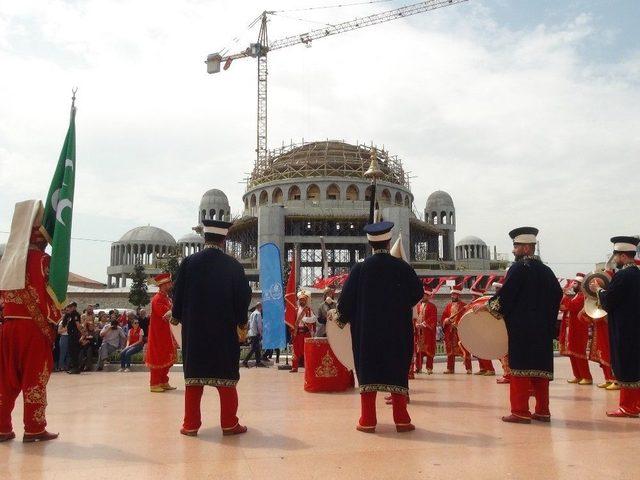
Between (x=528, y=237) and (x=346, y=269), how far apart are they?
52.1 meters

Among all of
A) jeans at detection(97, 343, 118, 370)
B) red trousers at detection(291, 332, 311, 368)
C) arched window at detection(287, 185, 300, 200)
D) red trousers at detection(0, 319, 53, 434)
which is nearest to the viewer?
red trousers at detection(0, 319, 53, 434)

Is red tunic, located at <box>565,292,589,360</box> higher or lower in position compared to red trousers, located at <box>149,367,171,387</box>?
higher

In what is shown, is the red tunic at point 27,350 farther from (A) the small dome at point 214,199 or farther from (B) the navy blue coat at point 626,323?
(A) the small dome at point 214,199

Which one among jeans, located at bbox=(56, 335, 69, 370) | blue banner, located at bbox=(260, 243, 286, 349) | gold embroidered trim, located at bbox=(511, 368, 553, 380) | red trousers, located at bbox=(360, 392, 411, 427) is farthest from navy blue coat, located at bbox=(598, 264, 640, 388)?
jeans, located at bbox=(56, 335, 69, 370)

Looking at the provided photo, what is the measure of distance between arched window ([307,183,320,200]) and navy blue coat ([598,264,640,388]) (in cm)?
5057

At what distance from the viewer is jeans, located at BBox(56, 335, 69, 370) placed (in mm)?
14039

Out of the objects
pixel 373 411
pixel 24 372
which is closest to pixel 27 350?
pixel 24 372

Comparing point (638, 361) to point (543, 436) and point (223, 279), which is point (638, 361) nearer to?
point (543, 436)

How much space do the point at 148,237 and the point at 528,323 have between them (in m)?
70.8

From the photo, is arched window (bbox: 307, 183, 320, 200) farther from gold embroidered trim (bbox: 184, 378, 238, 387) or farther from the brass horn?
gold embroidered trim (bbox: 184, 378, 238, 387)

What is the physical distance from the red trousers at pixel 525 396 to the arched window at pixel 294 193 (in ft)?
170

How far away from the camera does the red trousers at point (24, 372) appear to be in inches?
199

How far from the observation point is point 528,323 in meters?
5.96

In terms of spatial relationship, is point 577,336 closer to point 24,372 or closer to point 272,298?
point 272,298
